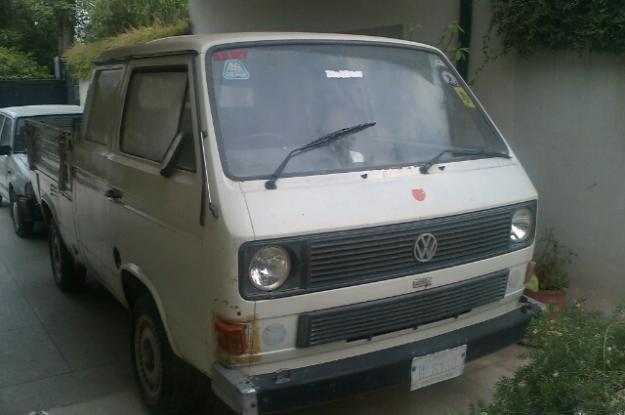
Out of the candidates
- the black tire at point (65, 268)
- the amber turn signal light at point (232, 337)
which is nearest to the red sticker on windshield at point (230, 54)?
the amber turn signal light at point (232, 337)

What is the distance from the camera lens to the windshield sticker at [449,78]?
14.1 feet

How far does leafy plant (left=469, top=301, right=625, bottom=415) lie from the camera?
2.49m

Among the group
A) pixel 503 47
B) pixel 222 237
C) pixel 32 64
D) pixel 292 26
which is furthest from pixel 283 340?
pixel 32 64

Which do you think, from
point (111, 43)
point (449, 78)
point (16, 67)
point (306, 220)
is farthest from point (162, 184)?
point (16, 67)

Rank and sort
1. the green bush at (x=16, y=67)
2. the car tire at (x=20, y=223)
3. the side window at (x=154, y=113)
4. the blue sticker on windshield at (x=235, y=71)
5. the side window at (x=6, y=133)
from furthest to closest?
the green bush at (x=16, y=67) → the side window at (x=6, y=133) → the car tire at (x=20, y=223) → the side window at (x=154, y=113) → the blue sticker on windshield at (x=235, y=71)

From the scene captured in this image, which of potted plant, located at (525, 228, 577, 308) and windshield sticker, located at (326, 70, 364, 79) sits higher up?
windshield sticker, located at (326, 70, 364, 79)

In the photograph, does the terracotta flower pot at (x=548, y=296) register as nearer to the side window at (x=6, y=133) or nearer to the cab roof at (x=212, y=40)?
the cab roof at (x=212, y=40)

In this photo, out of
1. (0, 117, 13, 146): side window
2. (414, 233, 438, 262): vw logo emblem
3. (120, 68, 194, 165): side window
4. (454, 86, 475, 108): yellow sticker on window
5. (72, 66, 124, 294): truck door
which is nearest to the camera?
(414, 233, 438, 262): vw logo emblem

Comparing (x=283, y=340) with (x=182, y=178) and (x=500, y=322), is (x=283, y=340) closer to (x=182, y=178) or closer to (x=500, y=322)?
(x=182, y=178)

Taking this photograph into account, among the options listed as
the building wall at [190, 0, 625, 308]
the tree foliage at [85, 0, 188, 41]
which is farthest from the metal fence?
the building wall at [190, 0, 625, 308]

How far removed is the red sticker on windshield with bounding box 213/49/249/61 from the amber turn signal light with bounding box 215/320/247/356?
4.60ft

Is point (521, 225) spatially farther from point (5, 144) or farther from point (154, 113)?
point (5, 144)

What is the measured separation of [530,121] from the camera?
611cm

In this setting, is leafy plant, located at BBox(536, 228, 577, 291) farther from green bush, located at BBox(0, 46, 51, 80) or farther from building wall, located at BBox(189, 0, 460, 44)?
green bush, located at BBox(0, 46, 51, 80)
